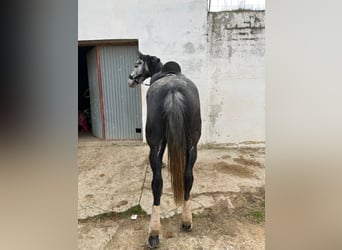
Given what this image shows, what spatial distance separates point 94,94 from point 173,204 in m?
1.89

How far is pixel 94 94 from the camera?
2.81 metres

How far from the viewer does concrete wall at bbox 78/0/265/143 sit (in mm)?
2457

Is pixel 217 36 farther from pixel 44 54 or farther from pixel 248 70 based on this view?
pixel 44 54

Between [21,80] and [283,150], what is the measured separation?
502 mm

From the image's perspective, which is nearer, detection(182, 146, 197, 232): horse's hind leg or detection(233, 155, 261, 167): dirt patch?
detection(182, 146, 197, 232): horse's hind leg

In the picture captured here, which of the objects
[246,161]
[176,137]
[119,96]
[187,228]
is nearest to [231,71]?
[246,161]

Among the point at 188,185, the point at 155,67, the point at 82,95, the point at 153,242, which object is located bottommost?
the point at 153,242

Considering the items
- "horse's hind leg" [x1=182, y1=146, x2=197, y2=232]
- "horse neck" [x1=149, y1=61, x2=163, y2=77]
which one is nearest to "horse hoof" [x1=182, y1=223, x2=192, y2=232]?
"horse's hind leg" [x1=182, y1=146, x2=197, y2=232]

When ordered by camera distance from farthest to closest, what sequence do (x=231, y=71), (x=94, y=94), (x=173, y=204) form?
(x=94, y=94) < (x=231, y=71) < (x=173, y=204)

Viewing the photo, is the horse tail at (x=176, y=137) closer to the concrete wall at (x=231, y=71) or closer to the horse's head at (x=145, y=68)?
the horse's head at (x=145, y=68)

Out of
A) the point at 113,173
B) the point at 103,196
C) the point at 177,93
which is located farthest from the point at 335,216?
the point at 113,173

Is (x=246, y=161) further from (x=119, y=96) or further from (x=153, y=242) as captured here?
(x=119, y=96)

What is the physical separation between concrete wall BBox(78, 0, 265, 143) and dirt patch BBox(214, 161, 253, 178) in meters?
0.43

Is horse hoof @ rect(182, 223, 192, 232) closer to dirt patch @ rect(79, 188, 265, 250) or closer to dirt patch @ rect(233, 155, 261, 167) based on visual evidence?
dirt patch @ rect(79, 188, 265, 250)
